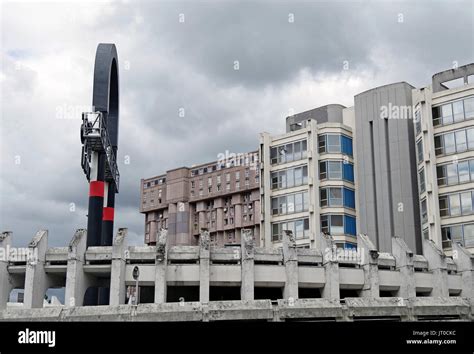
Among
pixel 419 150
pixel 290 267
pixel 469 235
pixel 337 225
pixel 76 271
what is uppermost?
pixel 419 150

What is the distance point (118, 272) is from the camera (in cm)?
4344

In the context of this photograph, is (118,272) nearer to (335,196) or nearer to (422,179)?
(335,196)

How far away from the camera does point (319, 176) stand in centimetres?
6381

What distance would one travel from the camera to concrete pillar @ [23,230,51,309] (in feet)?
143

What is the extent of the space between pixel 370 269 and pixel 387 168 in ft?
64.8

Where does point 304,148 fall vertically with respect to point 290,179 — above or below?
above

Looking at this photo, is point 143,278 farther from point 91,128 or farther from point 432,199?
point 432,199

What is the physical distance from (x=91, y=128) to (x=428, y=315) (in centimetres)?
3089

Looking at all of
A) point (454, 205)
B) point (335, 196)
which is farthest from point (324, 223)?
point (454, 205)

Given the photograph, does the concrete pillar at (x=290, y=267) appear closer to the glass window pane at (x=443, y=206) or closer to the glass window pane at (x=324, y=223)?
the glass window pane at (x=324, y=223)

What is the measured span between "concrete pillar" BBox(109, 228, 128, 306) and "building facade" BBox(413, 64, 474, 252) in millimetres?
29382

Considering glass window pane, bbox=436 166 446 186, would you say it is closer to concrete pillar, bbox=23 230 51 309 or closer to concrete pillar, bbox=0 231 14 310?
concrete pillar, bbox=23 230 51 309

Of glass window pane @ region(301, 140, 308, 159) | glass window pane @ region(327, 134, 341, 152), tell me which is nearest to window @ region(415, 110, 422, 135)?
glass window pane @ region(327, 134, 341, 152)
